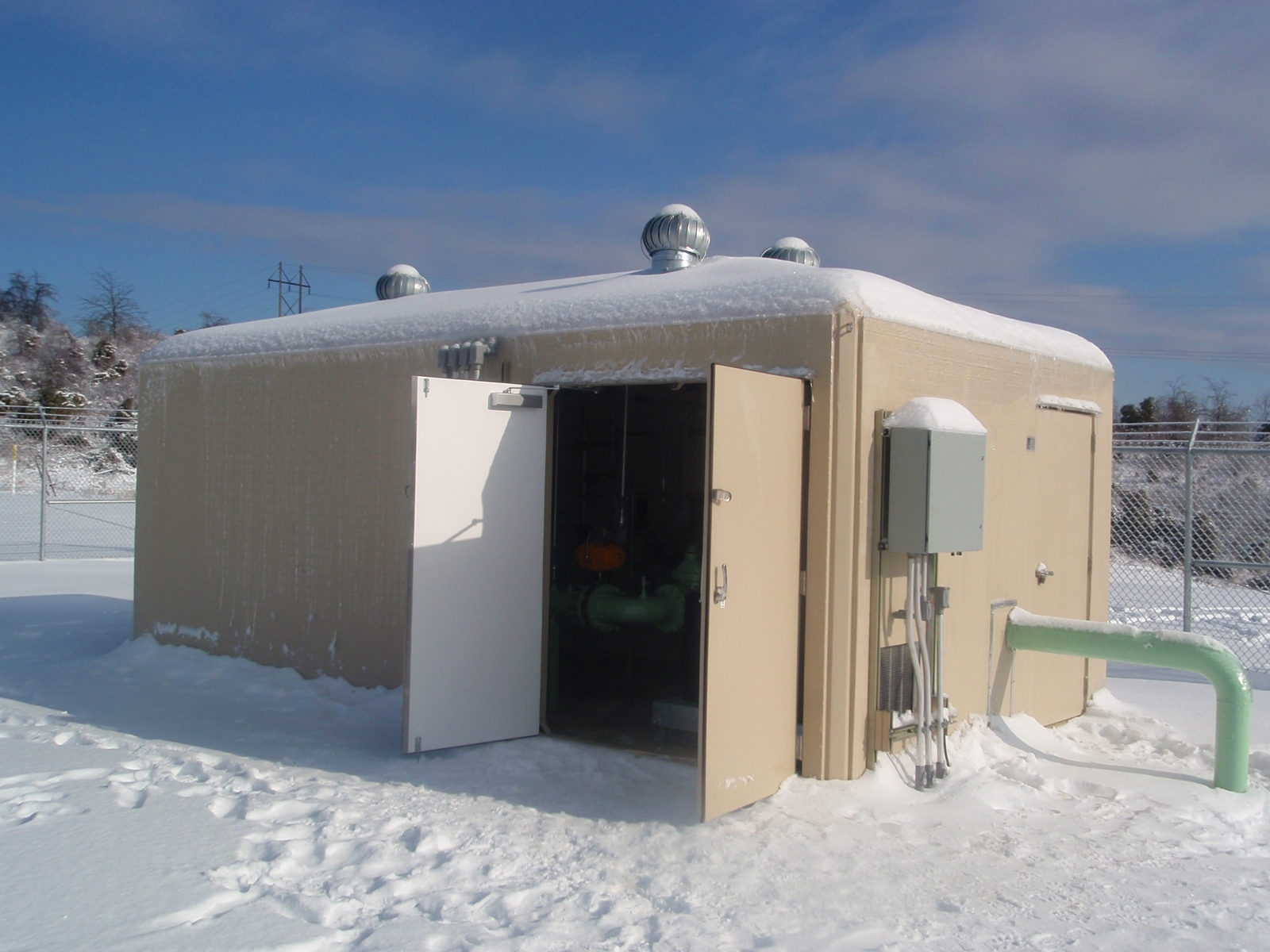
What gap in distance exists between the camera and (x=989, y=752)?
18.2 feet

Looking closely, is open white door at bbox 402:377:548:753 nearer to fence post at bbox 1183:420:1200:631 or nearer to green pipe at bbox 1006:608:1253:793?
green pipe at bbox 1006:608:1253:793

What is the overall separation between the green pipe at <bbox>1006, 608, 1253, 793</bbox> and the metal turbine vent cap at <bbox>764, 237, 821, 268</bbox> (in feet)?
10.4

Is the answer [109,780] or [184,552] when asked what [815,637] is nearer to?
[109,780]

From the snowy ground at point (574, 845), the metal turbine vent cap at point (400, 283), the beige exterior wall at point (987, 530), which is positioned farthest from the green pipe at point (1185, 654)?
the metal turbine vent cap at point (400, 283)

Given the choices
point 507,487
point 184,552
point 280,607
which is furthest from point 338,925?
point 184,552

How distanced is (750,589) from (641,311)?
1867 millimetres

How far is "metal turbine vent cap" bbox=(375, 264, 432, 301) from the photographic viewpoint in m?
8.77

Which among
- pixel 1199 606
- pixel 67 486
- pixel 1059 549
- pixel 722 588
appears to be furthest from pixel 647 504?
pixel 67 486

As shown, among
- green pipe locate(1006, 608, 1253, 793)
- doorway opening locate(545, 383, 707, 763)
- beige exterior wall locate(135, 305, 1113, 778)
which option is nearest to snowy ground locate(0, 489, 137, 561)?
beige exterior wall locate(135, 305, 1113, 778)

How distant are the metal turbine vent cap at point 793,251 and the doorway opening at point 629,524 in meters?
1.20

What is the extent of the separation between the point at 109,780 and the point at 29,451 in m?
28.2

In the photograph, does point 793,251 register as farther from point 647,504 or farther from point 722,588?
point 722,588

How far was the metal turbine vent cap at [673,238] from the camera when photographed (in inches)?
256

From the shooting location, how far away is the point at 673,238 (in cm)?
652
